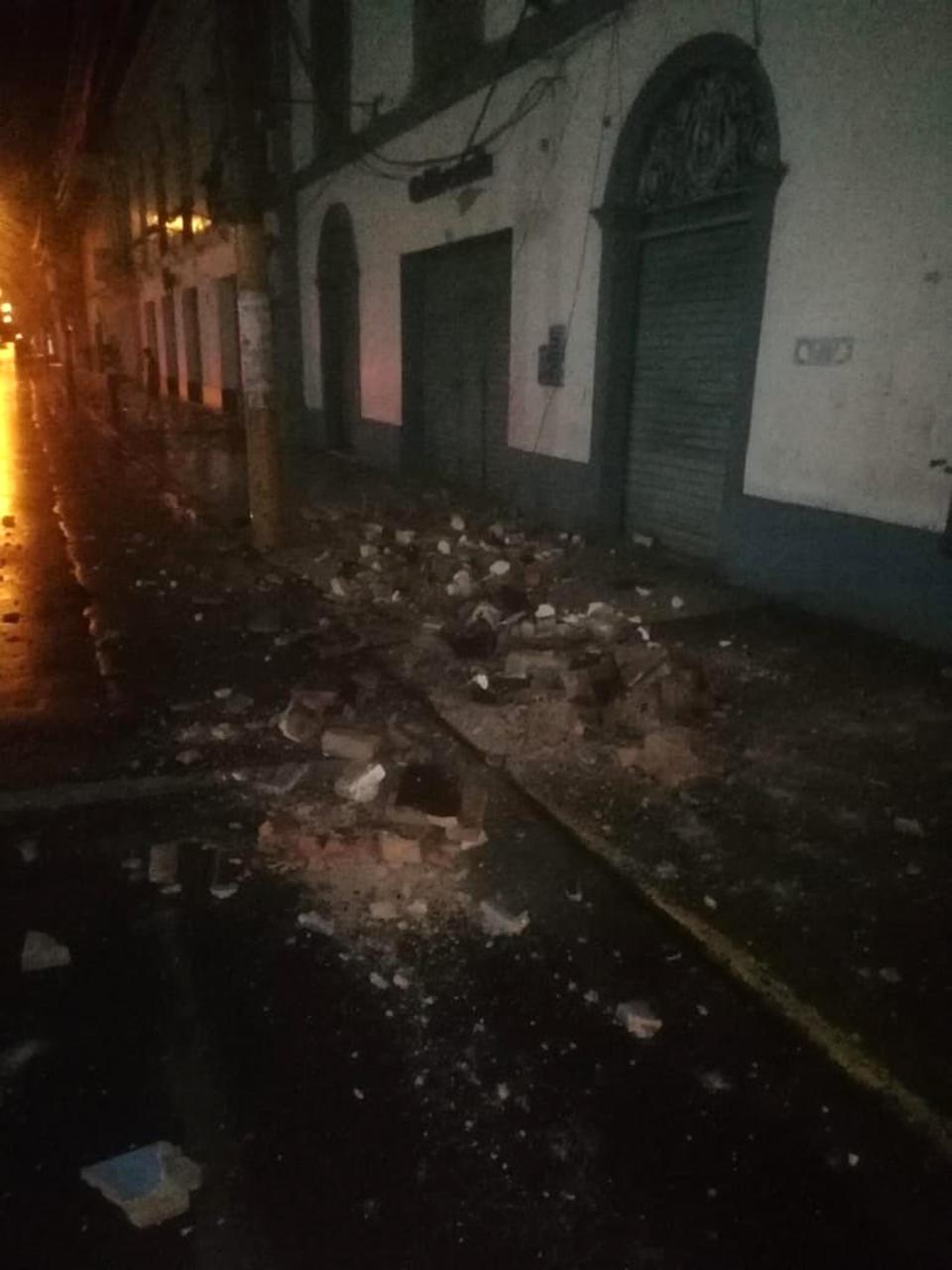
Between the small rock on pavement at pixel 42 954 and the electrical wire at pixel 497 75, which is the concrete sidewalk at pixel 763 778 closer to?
the small rock on pavement at pixel 42 954

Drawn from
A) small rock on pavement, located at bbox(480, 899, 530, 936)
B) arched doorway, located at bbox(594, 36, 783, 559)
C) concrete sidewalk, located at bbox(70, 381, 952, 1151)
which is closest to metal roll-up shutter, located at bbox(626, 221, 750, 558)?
arched doorway, located at bbox(594, 36, 783, 559)

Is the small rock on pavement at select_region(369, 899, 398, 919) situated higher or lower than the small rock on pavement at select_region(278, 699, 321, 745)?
lower

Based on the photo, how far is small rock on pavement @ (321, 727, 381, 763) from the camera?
3.87 m

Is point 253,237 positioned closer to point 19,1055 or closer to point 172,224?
point 19,1055

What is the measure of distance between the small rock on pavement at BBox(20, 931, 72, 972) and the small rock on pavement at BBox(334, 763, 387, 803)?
1.20 meters

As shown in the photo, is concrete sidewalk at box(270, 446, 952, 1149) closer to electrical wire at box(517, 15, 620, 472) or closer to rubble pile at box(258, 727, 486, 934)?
rubble pile at box(258, 727, 486, 934)

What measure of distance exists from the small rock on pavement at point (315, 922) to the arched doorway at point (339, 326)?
40.1 ft

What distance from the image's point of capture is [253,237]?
666cm

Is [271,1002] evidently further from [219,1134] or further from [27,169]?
[27,169]

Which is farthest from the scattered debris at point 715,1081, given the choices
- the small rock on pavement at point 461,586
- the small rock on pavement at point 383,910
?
the small rock on pavement at point 461,586

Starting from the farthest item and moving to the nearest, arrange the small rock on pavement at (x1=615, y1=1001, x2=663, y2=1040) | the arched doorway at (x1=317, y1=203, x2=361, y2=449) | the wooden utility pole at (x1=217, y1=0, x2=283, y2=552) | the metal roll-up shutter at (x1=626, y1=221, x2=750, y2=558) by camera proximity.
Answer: the arched doorway at (x1=317, y1=203, x2=361, y2=449) < the metal roll-up shutter at (x1=626, y1=221, x2=750, y2=558) < the wooden utility pole at (x1=217, y1=0, x2=283, y2=552) < the small rock on pavement at (x1=615, y1=1001, x2=663, y2=1040)

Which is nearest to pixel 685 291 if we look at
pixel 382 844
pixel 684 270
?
pixel 684 270

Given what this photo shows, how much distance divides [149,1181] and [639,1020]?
50.1 inches

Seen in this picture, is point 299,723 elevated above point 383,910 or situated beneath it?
elevated above
